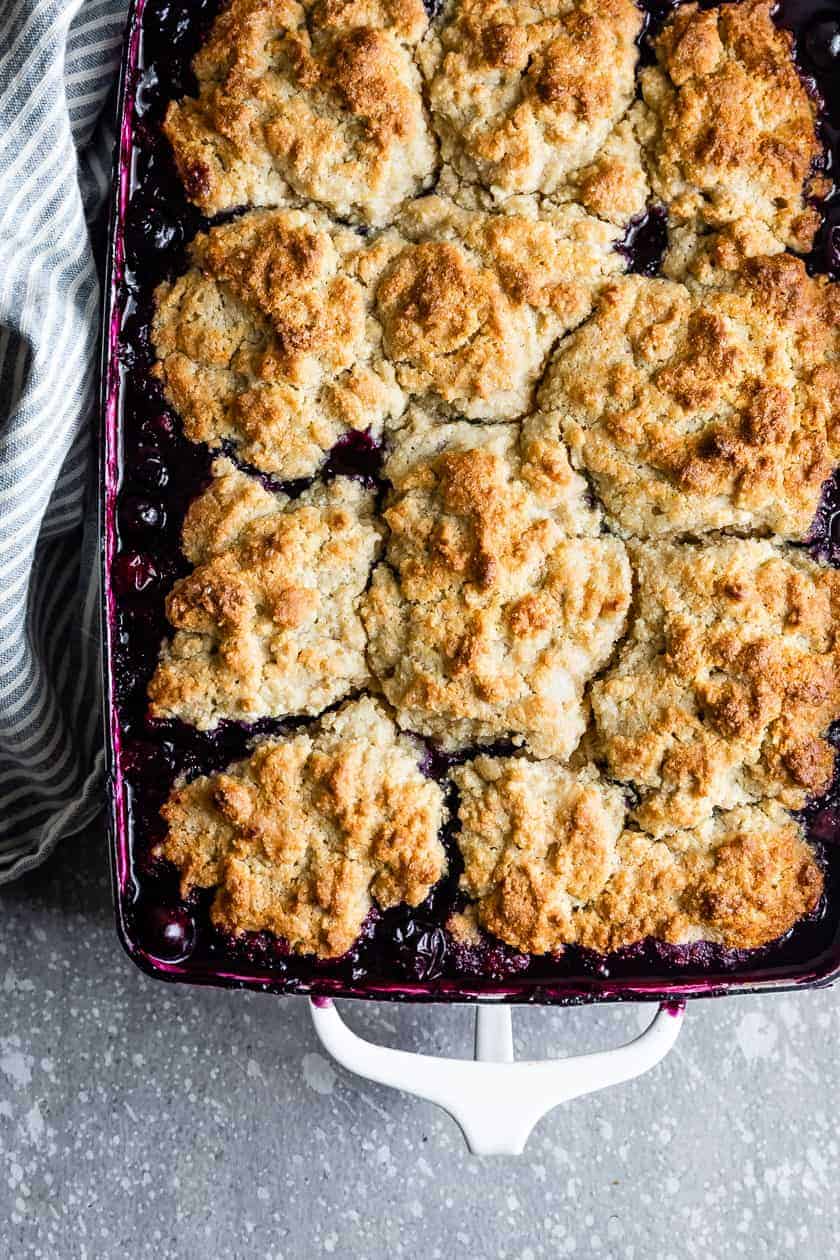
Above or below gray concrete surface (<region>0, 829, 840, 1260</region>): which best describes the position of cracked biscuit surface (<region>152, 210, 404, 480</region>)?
above

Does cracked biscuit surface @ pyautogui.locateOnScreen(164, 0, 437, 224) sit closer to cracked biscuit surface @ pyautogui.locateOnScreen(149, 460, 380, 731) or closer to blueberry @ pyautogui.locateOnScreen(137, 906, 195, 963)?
cracked biscuit surface @ pyautogui.locateOnScreen(149, 460, 380, 731)

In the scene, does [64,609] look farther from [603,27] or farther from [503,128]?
[603,27]

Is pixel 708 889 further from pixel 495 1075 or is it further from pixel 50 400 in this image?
pixel 50 400

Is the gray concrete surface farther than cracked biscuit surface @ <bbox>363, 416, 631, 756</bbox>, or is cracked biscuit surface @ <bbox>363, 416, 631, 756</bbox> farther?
the gray concrete surface

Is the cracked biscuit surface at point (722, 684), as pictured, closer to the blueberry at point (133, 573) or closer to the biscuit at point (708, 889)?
the biscuit at point (708, 889)

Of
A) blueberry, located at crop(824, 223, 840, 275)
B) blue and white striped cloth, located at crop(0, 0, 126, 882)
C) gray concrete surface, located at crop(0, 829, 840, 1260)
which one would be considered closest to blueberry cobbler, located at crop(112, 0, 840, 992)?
blueberry, located at crop(824, 223, 840, 275)

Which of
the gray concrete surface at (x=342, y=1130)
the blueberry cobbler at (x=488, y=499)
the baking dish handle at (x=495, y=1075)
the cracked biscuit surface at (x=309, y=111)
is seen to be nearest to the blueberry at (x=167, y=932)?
the blueberry cobbler at (x=488, y=499)

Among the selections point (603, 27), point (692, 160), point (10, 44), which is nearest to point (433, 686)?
point (692, 160)
